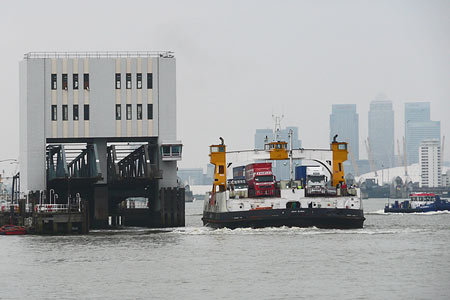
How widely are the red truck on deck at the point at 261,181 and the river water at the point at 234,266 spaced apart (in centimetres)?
687

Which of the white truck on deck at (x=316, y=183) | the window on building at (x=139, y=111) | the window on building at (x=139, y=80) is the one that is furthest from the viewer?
the window on building at (x=139, y=80)

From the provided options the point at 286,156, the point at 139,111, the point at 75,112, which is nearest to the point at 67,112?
the point at 75,112

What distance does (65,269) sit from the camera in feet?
171

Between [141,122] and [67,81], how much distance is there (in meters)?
7.95

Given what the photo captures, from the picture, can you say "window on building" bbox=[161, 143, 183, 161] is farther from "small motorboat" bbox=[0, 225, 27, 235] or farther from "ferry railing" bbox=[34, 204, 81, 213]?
"small motorboat" bbox=[0, 225, 27, 235]

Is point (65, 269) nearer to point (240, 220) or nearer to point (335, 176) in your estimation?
point (240, 220)

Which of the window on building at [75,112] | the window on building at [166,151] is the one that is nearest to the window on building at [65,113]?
the window on building at [75,112]

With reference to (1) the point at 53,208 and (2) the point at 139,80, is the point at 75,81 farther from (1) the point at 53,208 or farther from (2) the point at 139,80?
(1) the point at 53,208

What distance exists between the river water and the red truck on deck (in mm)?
6873

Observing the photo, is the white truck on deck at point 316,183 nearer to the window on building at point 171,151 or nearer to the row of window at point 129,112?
the window on building at point 171,151

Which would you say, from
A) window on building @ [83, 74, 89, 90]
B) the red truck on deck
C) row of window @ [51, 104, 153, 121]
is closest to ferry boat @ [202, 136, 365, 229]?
the red truck on deck

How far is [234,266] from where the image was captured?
5253cm

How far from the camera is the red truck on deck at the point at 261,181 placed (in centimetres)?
8369

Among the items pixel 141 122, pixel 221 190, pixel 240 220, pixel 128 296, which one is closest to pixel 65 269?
pixel 128 296
